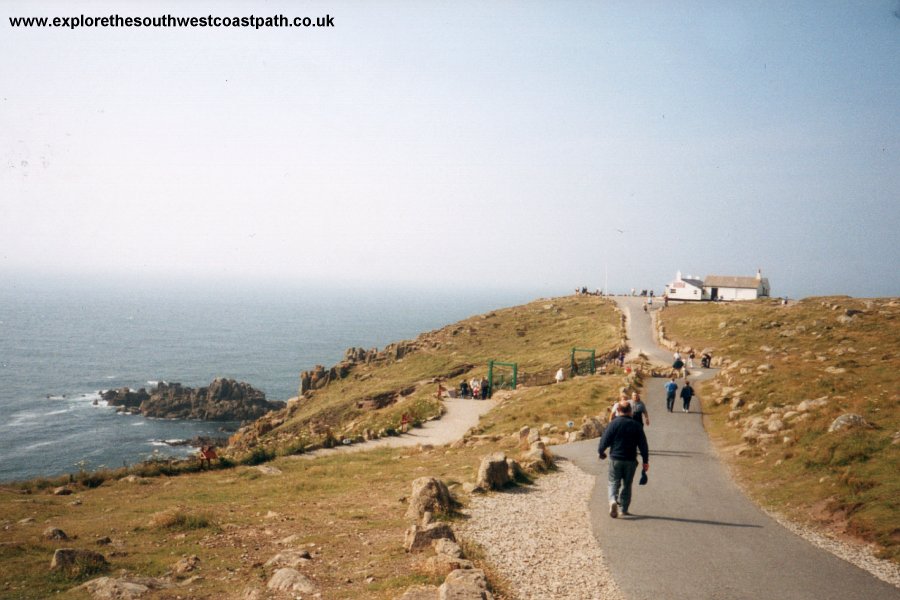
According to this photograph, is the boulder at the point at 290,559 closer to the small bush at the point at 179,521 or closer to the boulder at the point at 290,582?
the boulder at the point at 290,582

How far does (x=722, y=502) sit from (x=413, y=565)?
8935mm

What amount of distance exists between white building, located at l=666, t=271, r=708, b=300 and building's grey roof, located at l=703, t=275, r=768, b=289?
68.2 inches

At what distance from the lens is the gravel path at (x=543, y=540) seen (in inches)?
332

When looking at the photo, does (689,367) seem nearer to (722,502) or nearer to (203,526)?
(722,502)

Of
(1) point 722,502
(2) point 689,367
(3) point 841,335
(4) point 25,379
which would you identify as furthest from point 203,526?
(4) point 25,379

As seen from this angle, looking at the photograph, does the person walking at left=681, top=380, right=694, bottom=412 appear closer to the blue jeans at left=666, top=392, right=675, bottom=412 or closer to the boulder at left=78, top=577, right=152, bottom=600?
the blue jeans at left=666, top=392, right=675, bottom=412

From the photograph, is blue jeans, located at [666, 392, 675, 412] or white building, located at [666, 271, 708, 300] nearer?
blue jeans, located at [666, 392, 675, 412]

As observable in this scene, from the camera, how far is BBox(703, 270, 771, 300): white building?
9125 centimetres

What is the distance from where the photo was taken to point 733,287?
9250 cm

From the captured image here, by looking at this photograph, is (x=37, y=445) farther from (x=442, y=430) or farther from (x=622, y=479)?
(x=622, y=479)

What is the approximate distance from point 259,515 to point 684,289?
92496 mm

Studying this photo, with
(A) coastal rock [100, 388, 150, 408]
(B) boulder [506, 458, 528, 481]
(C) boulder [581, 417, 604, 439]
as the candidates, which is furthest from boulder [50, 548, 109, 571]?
(A) coastal rock [100, 388, 150, 408]

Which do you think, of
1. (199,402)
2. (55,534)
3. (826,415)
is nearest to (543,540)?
(55,534)

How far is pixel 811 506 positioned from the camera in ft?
42.5
